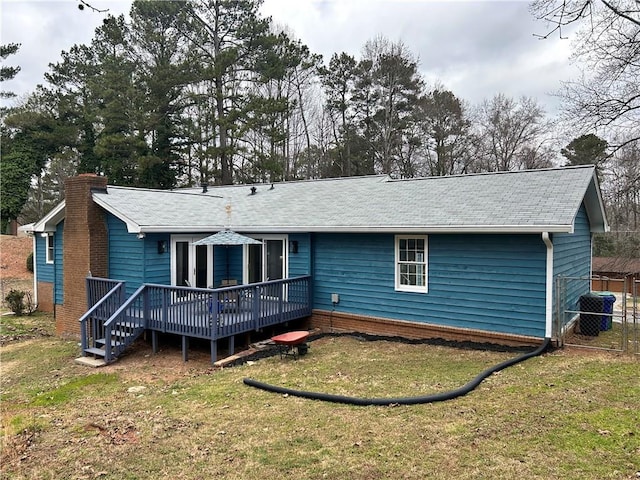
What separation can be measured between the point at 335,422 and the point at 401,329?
5.24 m

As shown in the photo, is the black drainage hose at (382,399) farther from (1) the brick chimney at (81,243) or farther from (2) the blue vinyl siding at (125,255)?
(1) the brick chimney at (81,243)

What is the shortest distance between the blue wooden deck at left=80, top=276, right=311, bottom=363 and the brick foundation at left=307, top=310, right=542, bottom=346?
0.71m

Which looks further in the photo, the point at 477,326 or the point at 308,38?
the point at 308,38

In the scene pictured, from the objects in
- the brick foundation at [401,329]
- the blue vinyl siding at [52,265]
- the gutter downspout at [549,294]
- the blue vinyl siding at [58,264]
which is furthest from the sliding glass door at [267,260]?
the gutter downspout at [549,294]

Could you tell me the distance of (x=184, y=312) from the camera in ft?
32.4

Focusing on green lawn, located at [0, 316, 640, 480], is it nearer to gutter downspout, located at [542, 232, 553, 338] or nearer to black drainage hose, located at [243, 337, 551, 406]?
black drainage hose, located at [243, 337, 551, 406]

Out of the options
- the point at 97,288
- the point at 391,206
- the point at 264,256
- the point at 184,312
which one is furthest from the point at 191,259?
the point at 391,206

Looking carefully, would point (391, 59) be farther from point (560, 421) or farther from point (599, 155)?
point (560, 421)

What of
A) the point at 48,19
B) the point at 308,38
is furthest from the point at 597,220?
the point at 308,38

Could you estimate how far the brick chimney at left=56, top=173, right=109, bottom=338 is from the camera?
→ 11.9 meters

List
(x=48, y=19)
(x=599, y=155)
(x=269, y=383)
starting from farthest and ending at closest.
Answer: (x=599, y=155)
(x=269, y=383)
(x=48, y=19)

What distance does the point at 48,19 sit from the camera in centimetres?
644

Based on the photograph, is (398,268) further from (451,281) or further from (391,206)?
(391,206)

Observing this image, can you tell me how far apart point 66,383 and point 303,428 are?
558 cm
